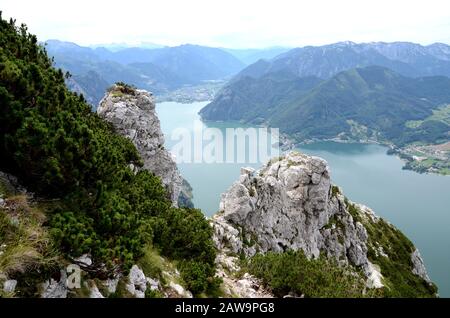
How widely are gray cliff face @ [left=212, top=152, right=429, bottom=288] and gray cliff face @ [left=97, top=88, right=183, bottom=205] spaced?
6.52 meters

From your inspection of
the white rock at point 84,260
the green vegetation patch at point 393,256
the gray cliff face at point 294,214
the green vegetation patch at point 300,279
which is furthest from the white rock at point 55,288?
the green vegetation patch at point 393,256

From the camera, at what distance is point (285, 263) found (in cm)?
1952

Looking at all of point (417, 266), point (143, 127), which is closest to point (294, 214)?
point (143, 127)

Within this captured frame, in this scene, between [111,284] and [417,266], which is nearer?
[111,284]

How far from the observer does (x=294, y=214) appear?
50.2 metres

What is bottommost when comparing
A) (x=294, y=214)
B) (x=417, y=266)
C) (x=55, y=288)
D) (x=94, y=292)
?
(x=417, y=266)

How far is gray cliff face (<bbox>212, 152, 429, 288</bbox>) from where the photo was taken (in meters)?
40.5

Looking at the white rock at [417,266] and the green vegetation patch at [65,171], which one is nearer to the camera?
the green vegetation patch at [65,171]

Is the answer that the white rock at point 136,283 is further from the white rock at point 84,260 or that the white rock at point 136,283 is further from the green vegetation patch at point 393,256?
the green vegetation patch at point 393,256

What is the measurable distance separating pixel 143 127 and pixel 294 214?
23102 mm

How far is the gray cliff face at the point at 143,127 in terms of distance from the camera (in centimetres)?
3481

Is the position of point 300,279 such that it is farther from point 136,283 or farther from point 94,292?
point 94,292

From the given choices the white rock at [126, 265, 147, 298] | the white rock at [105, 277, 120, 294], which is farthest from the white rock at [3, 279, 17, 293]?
the white rock at [126, 265, 147, 298]

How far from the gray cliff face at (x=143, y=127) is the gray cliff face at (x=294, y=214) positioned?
257 inches
